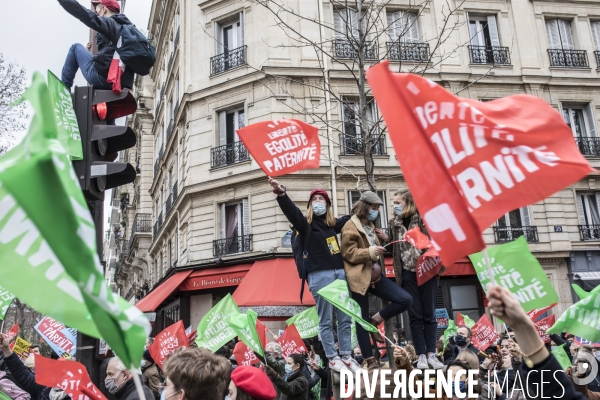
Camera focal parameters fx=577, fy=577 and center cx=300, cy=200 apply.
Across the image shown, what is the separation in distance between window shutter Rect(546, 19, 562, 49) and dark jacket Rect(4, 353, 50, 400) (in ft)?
67.1

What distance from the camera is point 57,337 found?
8.60 metres

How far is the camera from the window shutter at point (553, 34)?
21.0m

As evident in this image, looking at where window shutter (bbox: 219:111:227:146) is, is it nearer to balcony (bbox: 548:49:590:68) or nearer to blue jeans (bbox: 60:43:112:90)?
balcony (bbox: 548:49:590:68)

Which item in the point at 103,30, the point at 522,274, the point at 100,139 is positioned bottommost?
the point at 522,274

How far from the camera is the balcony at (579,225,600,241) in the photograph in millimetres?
19422

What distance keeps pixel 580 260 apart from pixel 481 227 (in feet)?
60.5

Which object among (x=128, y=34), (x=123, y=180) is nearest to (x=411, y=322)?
(x=123, y=180)

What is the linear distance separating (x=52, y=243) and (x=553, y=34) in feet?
73.8

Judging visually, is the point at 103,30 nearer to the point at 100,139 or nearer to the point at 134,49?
the point at 134,49

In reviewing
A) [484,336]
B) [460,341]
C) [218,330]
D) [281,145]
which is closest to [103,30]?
[281,145]

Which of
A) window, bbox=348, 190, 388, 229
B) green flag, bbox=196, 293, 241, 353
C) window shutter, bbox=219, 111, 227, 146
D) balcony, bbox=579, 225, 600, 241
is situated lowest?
green flag, bbox=196, 293, 241, 353

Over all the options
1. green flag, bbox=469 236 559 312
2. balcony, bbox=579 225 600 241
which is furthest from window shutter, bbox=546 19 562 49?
green flag, bbox=469 236 559 312

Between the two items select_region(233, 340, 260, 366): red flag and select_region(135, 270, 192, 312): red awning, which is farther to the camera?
select_region(135, 270, 192, 312): red awning

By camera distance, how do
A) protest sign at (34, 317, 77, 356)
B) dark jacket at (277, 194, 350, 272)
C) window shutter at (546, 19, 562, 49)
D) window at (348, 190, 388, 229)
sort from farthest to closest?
window shutter at (546, 19, 562, 49) → window at (348, 190, 388, 229) → protest sign at (34, 317, 77, 356) → dark jacket at (277, 194, 350, 272)
